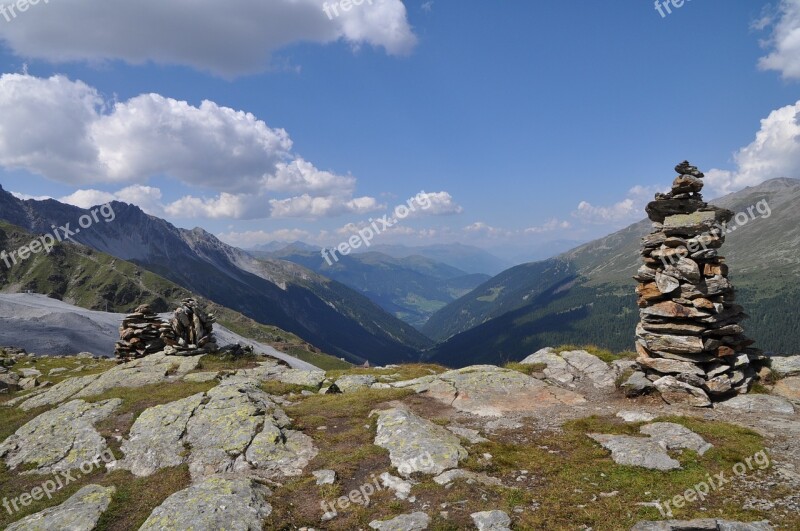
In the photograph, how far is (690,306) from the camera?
22484mm

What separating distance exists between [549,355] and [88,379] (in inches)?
1283

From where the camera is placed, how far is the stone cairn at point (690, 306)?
827 inches

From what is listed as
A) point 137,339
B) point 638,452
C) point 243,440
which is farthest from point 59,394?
point 638,452

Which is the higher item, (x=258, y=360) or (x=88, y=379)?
(x=88, y=379)

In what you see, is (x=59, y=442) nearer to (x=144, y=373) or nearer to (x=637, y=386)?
(x=144, y=373)

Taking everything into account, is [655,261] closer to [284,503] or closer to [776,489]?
[776,489]

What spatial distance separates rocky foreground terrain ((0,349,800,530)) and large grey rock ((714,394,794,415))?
0.08 metres

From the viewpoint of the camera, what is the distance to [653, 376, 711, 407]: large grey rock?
64.3 feet

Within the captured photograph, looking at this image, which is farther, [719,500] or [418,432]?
[418,432]

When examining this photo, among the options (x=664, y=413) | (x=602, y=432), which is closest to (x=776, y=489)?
(x=602, y=432)

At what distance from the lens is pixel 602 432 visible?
662 inches

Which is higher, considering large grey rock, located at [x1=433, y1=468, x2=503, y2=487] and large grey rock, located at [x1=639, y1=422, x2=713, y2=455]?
large grey rock, located at [x1=433, y1=468, x2=503, y2=487]

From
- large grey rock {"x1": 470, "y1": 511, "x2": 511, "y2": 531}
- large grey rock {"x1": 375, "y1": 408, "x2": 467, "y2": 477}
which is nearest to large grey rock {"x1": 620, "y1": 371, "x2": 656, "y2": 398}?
large grey rock {"x1": 375, "y1": 408, "x2": 467, "y2": 477}

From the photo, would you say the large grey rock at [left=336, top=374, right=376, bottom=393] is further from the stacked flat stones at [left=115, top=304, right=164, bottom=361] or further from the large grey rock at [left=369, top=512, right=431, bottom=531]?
the stacked flat stones at [left=115, top=304, right=164, bottom=361]
